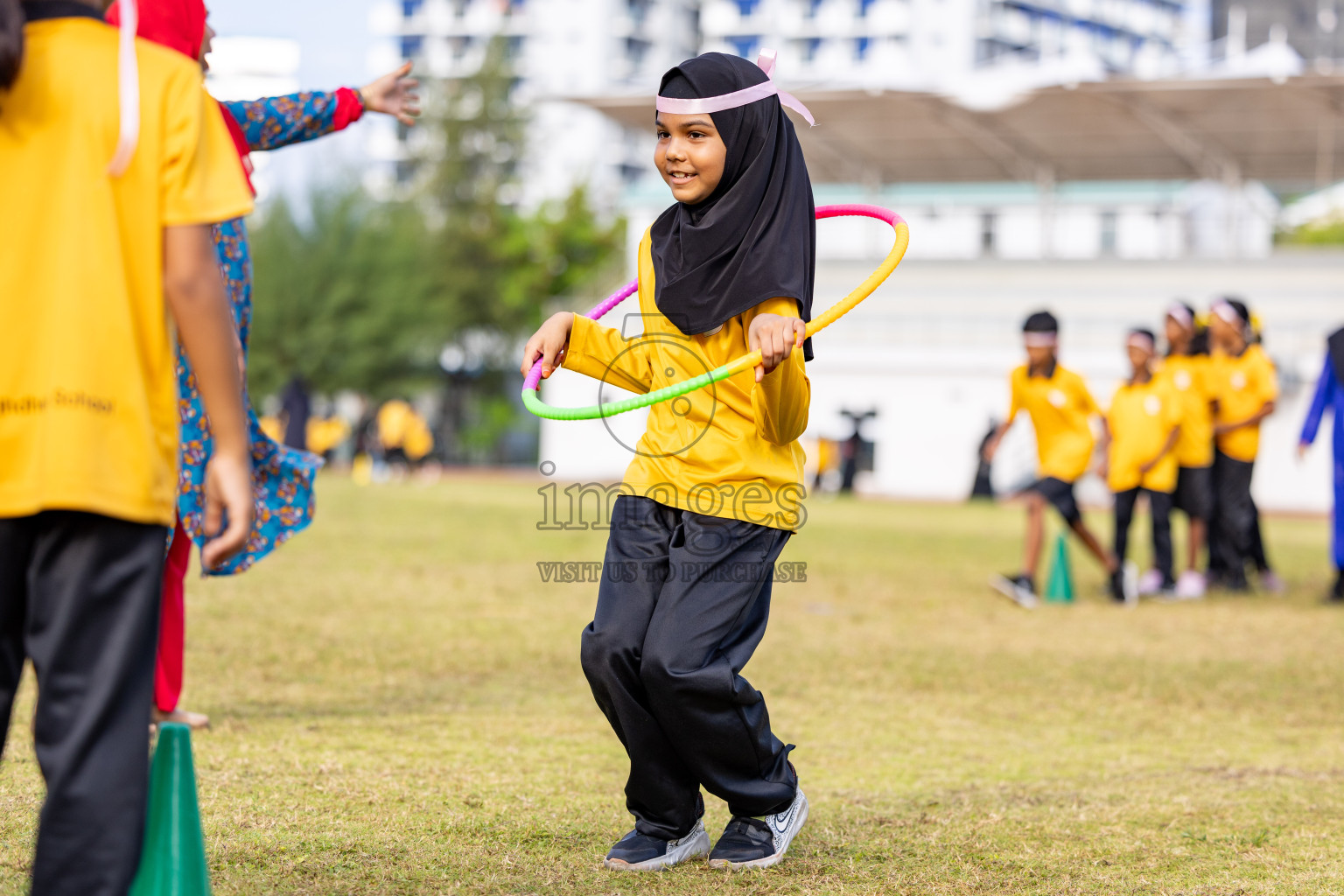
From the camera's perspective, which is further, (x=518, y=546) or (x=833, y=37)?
(x=833, y=37)

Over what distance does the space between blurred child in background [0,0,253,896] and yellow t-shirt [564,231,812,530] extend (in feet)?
5.43

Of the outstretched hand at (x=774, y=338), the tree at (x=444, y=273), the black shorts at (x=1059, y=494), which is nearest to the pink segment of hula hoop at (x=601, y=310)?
the outstretched hand at (x=774, y=338)

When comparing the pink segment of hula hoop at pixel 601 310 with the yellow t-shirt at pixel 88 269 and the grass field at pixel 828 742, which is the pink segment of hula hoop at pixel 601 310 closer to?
the grass field at pixel 828 742

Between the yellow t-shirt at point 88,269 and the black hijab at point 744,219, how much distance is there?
1531 mm

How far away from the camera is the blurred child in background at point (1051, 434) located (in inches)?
429

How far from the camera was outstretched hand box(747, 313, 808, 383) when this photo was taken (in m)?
3.29

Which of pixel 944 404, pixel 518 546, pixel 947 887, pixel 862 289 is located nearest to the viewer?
pixel 947 887

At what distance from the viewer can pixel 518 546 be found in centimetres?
1468

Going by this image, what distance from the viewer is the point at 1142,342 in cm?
1177

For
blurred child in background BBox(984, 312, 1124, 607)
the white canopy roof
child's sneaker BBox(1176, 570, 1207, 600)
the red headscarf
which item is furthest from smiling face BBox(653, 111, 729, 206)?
the white canopy roof

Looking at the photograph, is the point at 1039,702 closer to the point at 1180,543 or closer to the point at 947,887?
Result: the point at 947,887

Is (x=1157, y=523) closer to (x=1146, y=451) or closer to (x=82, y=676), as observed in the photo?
(x=1146, y=451)

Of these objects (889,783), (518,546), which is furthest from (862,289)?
(518,546)

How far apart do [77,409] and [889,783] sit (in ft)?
11.4
